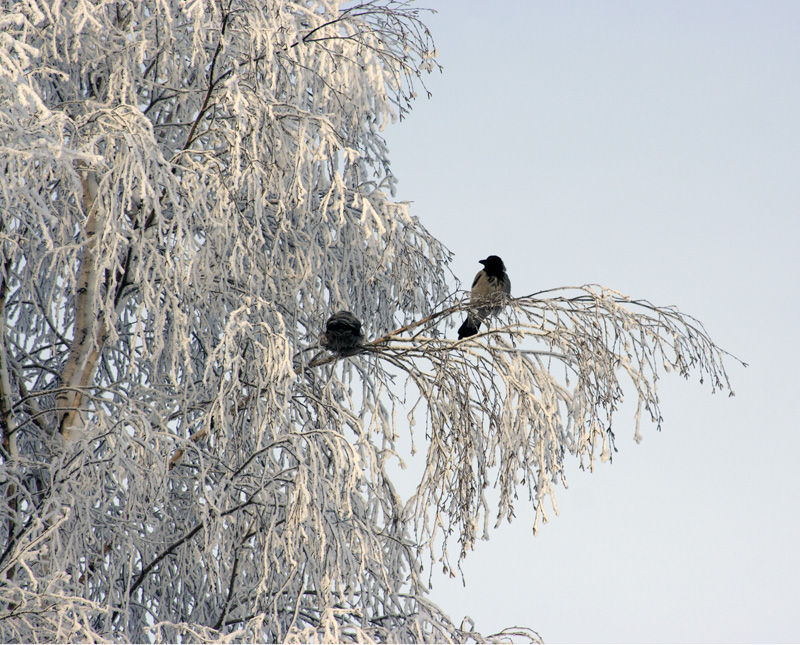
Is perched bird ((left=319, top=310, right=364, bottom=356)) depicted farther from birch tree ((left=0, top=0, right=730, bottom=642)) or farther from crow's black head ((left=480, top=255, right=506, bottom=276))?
crow's black head ((left=480, top=255, right=506, bottom=276))

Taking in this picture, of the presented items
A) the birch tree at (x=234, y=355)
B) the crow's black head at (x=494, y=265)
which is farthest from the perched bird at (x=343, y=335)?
the crow's black head at (x=494, y=265)

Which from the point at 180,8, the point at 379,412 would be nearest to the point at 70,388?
the point at 379,412

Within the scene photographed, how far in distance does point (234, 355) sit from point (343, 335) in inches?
24.8

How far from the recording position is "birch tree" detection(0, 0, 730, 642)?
433 cm

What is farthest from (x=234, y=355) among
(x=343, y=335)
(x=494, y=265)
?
(x=494, y=265)

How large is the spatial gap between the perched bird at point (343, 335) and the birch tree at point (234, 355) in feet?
0.28

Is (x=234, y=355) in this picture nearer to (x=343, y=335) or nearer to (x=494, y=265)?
(x=343, y=335)

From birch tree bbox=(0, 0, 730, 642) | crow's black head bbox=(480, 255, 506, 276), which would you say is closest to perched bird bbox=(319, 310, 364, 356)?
birch tree bbox=(0, 0, 730, 642)

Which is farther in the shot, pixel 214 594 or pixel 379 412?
pixel 379 412

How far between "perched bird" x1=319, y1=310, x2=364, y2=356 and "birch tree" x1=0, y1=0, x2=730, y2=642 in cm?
9

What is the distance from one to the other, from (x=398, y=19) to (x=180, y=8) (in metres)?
1.49

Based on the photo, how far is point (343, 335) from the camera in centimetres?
514

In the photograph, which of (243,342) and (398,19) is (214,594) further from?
(398,19)

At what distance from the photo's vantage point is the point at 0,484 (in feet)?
16.3
